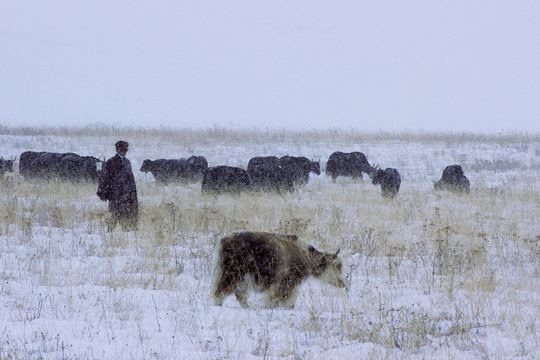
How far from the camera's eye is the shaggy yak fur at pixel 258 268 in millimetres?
4816

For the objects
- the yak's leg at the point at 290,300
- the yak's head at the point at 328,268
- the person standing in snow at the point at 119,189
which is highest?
the person standing in snow at the point at 119,189

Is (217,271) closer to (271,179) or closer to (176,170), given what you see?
(271,179)

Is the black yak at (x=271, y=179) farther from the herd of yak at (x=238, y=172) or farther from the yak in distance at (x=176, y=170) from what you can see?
the yak in distance at (x=176, y=170)

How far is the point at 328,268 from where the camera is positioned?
17.0 feet

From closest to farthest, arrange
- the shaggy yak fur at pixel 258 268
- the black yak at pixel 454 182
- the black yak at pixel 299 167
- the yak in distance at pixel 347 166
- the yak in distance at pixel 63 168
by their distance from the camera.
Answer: the shaggy yak fur at pixel 258 268 → the black yak at pixel 454 182 → the yak in distance at pixel 63 168 → the black yak at pixel 299 167 → the yak in distance at pixel 347 166

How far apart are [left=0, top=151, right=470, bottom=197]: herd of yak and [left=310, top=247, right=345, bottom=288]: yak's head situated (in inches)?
384

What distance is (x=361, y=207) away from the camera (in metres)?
12.4

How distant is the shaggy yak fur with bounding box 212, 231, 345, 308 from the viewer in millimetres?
4816

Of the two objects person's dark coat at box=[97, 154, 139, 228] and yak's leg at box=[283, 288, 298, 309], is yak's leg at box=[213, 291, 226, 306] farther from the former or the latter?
person's dark coat at box=[97, 154, 139, 228]

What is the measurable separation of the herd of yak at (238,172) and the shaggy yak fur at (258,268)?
990cm

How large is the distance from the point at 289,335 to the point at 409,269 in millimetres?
2832

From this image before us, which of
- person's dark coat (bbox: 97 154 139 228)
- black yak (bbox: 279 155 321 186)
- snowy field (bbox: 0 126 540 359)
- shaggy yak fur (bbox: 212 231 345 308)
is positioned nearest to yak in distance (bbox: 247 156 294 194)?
black yak (bbox: 279 155 321 186)

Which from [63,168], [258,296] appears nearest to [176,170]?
[63,168]

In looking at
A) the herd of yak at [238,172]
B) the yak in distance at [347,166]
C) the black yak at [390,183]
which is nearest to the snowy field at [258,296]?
the black yak at [390,183]
